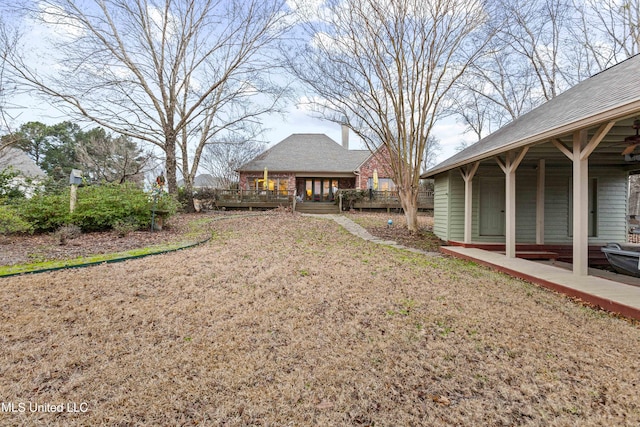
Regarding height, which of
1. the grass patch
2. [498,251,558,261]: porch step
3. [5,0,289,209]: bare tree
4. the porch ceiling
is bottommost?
[498,251,558,261]: porch step

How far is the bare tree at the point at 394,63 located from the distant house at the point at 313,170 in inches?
400

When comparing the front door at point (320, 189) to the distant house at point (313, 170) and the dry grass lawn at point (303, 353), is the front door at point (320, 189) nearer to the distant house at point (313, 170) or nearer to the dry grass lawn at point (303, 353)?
the distant house at point (313, 170)

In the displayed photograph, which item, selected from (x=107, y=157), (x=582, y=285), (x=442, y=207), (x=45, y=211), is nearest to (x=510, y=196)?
(x=582, y=285)

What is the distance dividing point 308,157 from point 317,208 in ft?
19.9

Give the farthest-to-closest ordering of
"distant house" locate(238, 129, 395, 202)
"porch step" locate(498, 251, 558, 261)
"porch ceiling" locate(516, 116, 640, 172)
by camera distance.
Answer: "distant house" locate(238, 129, 395, 202)
"porch step" locate(498, 251, 558, 261)
"porch ceiling" locate(516, 116, 640, 172)

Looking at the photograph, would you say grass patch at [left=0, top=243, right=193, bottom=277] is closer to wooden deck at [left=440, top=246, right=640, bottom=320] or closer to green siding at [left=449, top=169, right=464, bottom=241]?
wooden deck at [left=440, top=246, right=640, bottom=320]

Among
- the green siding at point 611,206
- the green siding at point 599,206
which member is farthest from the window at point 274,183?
the green siding at point 611,206

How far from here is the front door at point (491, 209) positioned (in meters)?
9.10

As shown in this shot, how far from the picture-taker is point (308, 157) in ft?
76.4

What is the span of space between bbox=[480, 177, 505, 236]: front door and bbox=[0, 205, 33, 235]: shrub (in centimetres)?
1182

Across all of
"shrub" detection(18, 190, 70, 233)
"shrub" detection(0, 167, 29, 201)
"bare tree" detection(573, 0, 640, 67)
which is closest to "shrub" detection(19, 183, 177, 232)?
"shrub" detection(18, 190, 70, 233)

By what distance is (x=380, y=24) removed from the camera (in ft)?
30.8

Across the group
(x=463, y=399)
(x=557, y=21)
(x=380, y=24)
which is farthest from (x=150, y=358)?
(x=557, y=21)

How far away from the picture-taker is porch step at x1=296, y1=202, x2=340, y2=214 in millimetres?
18359
